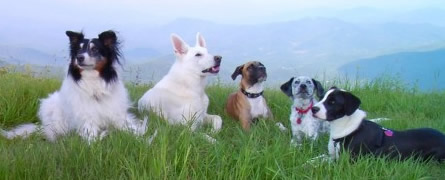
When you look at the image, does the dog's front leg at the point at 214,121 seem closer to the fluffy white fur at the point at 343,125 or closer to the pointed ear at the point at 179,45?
the pointed ear at the point at 179,45

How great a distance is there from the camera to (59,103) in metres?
5.93

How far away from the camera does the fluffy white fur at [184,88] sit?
633 cm

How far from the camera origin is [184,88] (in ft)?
21.2

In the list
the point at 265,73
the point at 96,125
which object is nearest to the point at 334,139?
the point at 265,73

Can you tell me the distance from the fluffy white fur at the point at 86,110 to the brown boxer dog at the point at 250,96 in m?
1.41

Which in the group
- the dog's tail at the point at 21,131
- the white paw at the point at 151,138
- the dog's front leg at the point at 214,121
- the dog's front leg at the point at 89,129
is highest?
the white paw at the point at 151,138

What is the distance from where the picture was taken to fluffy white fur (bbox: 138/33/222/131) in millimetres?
6332

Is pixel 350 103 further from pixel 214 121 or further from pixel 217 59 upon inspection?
pixel 217 59

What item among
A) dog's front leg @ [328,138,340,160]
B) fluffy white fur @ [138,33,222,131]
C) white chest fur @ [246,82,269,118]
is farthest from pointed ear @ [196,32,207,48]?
dog's front leg @ [328,138,340,160]

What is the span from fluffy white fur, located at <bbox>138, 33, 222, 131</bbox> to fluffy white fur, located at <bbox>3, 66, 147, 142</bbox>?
2.09 feet

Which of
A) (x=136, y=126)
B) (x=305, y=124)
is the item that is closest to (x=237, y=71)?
(x=305, y=124)

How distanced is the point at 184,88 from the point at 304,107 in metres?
1.69

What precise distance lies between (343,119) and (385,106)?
3183 millimetres

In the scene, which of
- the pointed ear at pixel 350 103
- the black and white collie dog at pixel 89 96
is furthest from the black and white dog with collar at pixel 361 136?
the black and white collie dog at pixel 89 96
